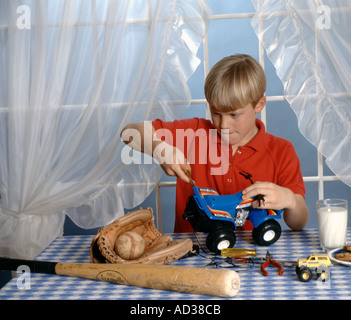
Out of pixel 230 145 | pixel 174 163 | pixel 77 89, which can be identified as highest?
pixel 77 89

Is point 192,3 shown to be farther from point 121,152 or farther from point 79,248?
point 79,248

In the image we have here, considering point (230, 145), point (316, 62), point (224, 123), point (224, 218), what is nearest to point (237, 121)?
point (224, 123)

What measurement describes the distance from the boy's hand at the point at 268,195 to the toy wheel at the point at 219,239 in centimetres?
10

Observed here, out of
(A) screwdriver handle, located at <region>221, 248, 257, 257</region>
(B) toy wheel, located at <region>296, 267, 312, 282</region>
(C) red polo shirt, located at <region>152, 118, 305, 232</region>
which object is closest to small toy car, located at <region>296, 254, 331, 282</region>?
(B) toy wheel, located at <region>296, 267, 312, 282</region>

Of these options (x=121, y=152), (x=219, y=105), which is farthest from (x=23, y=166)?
(x=219, y=105)

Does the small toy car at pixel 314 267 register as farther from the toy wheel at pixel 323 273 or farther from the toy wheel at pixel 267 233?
the toy wheel at pixel 267 233

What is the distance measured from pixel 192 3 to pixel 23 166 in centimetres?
91

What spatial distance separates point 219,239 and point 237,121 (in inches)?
18.7

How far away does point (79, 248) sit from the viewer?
1388mm

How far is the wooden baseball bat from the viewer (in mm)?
1004

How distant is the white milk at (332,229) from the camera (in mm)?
1265

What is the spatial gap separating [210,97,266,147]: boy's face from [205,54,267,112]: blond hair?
2cm

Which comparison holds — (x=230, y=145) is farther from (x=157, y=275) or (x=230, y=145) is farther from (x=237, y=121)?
(x=157, y=275)

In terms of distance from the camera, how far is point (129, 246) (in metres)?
1.21
